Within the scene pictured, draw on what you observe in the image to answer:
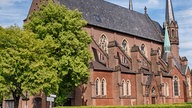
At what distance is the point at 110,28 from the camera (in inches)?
1984

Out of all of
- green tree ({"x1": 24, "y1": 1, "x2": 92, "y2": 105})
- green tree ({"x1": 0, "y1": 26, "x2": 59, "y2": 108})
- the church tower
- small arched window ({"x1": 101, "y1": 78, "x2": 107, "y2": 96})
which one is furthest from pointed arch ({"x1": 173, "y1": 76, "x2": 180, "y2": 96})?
green tree ({"x1": 0, "y1": 26, "x2": 59, "y2": 108})

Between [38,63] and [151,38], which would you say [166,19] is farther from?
[38,63]

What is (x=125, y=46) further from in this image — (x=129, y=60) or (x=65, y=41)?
(x=65, y=41)

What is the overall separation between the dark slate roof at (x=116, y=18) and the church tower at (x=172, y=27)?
2.52 metres

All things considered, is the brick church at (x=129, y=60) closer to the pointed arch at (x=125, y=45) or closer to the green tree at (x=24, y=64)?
the pointed arch at (x=125, y=45)

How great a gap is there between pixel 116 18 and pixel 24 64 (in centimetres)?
2899

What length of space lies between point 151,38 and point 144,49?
3.36 meters

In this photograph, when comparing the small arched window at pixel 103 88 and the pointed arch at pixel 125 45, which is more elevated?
the pointed arch at pixel 125 45

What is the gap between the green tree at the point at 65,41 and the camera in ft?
106

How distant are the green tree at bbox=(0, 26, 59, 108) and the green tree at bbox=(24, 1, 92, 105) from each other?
1.69 m

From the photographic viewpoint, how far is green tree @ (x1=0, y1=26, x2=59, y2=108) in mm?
28875

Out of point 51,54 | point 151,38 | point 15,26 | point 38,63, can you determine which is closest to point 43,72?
point 38,63

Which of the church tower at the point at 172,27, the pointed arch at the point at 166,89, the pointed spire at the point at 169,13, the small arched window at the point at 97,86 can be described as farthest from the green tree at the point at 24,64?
the pointed spire at the point at 169,13

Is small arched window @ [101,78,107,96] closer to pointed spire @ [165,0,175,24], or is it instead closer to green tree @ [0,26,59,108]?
green tree @ [0,26,59,108]
